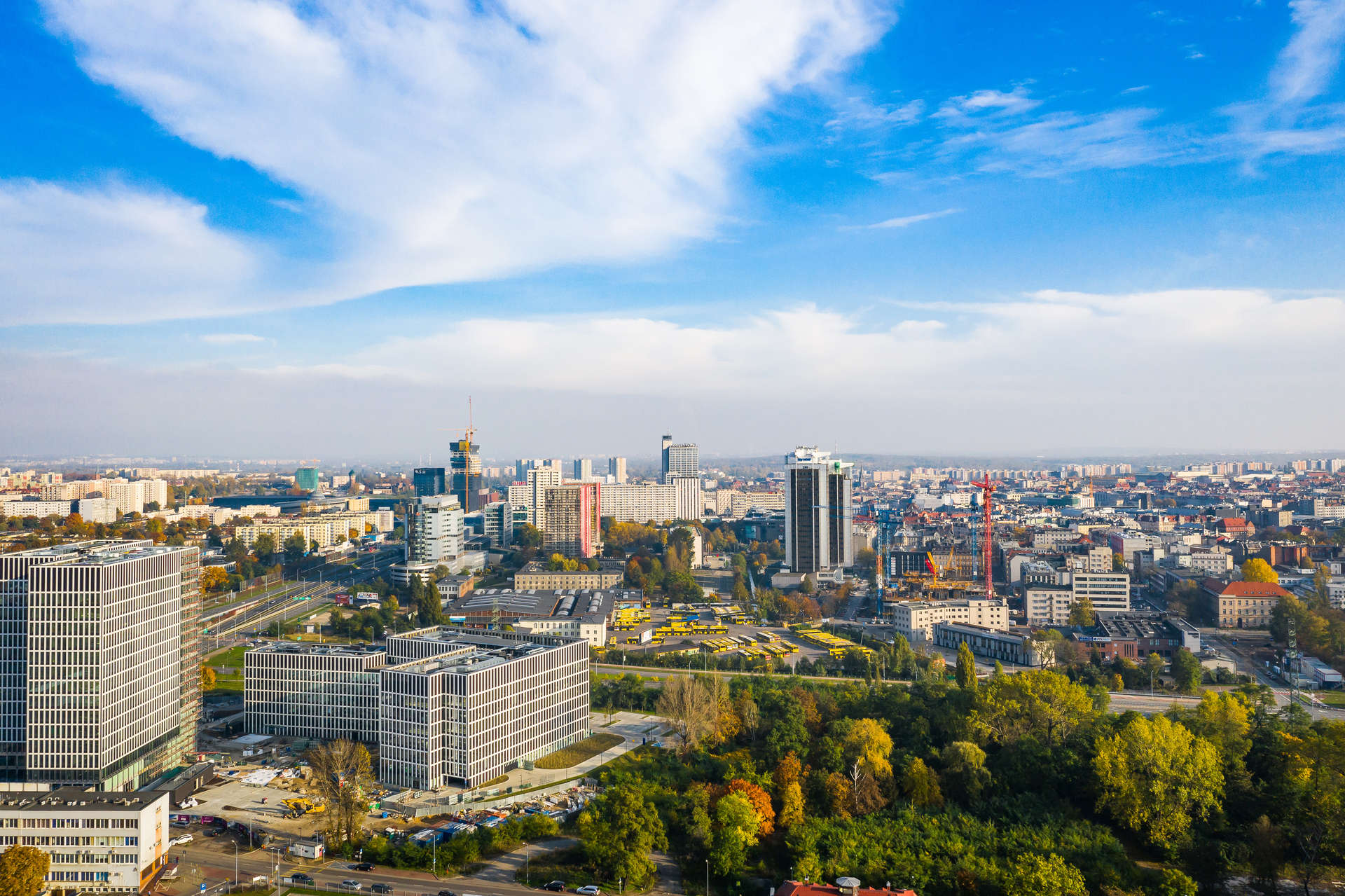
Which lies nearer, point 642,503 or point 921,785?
point 921,785

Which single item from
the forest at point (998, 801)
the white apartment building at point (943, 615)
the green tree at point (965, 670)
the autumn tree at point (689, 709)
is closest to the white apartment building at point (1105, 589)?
the white apartment building at point (943, 615)

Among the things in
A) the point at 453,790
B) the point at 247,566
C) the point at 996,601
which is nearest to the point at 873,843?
the point at 453,790

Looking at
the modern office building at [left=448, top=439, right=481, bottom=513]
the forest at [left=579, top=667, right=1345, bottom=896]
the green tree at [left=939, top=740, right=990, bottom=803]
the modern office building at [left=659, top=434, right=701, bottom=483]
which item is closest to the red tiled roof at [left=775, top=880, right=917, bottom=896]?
the forest at [left=579, top=667, right=1345, bottom=896]

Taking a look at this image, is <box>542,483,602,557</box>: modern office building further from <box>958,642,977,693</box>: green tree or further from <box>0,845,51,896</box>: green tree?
<box>0,845,51,896</box>: green tree

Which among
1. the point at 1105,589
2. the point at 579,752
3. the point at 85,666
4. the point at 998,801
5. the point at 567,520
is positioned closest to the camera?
the point at 998,801

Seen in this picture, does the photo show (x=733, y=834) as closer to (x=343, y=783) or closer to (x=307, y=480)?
(x=343, y=783)

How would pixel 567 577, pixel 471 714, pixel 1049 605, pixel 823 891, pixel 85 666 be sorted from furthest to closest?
pixel 567 577 → pixel 1049 605 → pixel 471 714 → pixel 85 666 → pixel 823 891

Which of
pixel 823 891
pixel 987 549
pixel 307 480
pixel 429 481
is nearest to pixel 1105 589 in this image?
pixel 987 549

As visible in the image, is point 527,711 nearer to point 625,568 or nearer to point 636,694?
point 636,694
